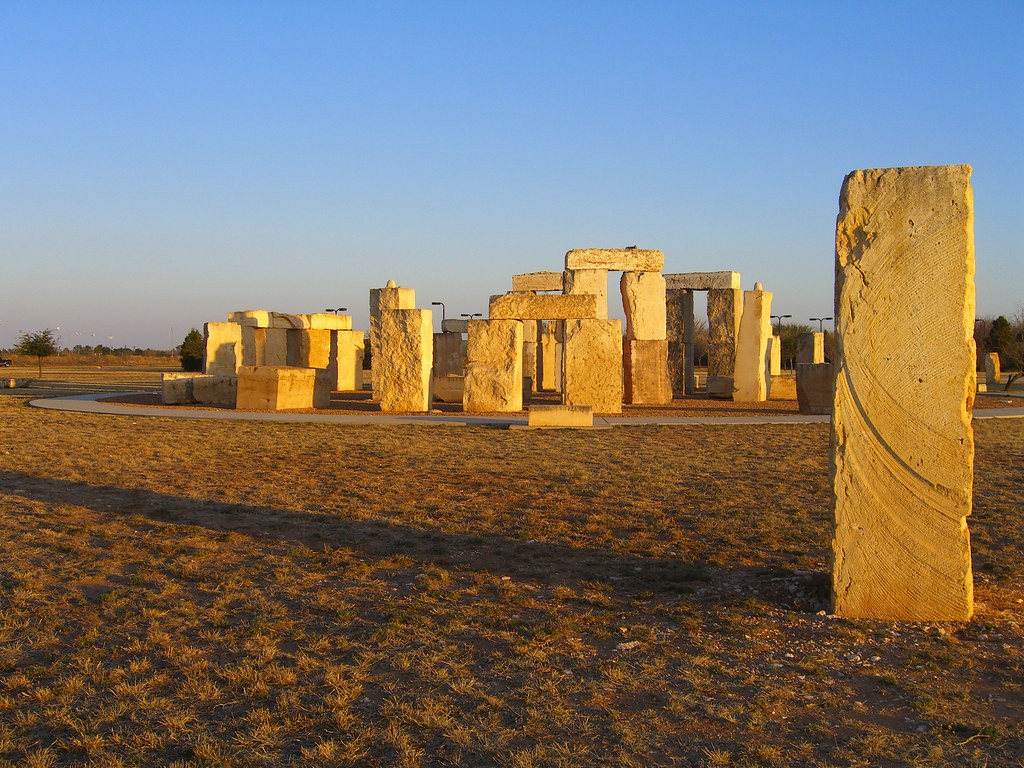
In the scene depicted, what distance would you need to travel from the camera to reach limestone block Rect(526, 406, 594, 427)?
13375mm

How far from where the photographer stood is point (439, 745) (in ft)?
10.6

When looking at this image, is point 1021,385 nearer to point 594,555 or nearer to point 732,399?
point 732,399

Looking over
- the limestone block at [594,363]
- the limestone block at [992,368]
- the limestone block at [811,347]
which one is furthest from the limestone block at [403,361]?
the limestone block at [992,368]

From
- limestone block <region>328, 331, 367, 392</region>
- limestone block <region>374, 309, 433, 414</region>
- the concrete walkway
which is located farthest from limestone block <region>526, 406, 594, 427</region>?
limestone block <region>328, 331, 367, 392</region>

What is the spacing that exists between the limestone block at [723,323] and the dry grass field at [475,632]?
44.2 ft

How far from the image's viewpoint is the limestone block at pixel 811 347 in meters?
23.2

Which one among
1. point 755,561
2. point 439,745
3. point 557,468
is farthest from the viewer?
point 557,468

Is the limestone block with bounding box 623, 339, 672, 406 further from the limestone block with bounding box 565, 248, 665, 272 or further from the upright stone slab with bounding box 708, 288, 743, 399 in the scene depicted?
the upright stone slab with bounding box 708, 288, 743, 399

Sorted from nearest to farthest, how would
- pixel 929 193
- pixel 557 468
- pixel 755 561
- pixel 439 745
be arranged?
pixel 439 745, pixel 929 193, pixel 755 561, pixel 557 468

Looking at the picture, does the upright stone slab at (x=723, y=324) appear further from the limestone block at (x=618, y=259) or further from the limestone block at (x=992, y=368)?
the limestone block at (x=992, y=368)

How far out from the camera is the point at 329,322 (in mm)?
23656

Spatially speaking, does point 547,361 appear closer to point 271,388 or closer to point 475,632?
point 271,388

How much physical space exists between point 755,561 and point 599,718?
2.58m

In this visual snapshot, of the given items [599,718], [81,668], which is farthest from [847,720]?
[81,668]
